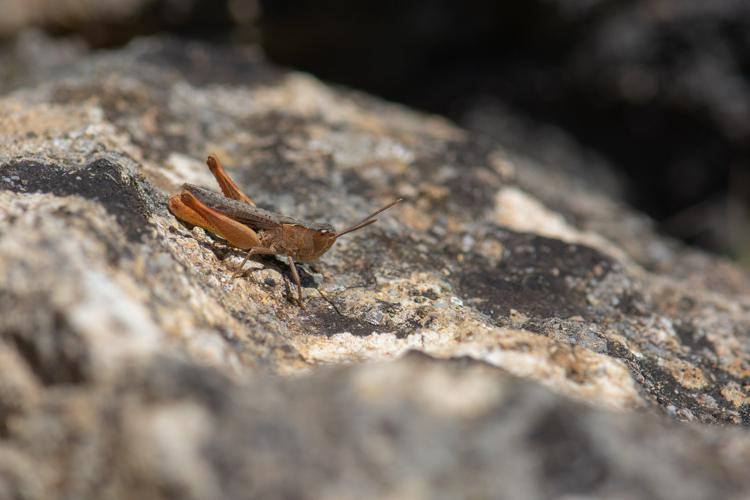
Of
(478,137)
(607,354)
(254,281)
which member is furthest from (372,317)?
(478,137)

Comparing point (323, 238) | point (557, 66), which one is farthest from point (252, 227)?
point (557, 66)

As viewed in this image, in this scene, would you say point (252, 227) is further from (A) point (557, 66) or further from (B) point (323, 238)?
(A) point (557, 66)

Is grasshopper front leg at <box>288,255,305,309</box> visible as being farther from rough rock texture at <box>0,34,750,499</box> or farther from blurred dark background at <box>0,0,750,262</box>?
blurred dark background at <box>0,0,750,262</box>

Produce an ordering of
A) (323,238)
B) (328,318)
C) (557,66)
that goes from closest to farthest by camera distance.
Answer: (328,318) → (323,238) → (557,66)

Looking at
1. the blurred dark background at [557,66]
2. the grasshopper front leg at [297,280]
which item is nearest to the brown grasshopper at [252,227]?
the grasshopper front leg at [297,280]

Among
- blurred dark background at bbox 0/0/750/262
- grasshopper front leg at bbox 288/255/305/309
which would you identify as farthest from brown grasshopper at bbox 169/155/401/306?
blurred dark background at bbox 0/0/750/262

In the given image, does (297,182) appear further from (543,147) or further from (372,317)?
(543,147)
